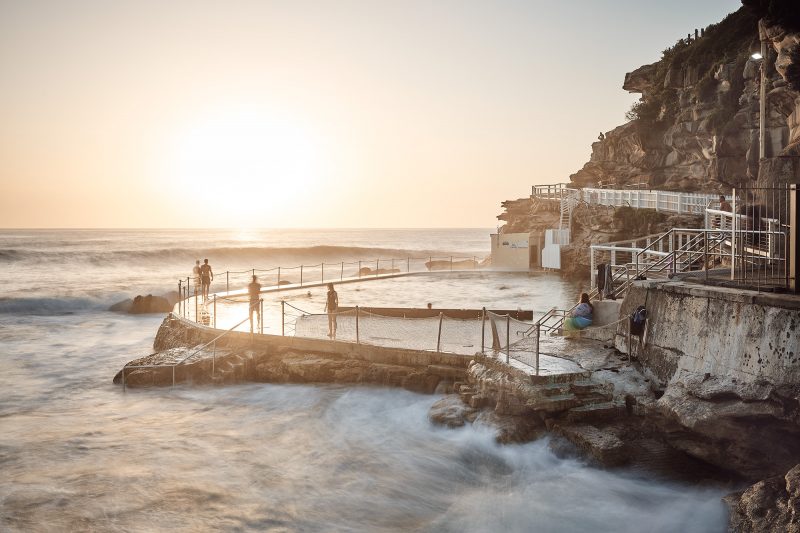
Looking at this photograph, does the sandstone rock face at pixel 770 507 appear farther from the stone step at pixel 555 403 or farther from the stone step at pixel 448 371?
the stone step at pixel 448 371

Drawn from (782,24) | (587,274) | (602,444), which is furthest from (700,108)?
(602,444)

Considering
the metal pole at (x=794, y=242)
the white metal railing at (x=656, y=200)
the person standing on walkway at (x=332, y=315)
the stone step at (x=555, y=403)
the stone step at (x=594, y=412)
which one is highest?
the white metal railing at (x=656, y=200)

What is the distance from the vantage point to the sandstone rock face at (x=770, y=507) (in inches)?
274

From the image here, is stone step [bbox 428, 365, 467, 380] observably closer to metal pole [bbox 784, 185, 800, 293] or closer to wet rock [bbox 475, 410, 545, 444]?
wet rock [bbox 475, 410, 545, 444]

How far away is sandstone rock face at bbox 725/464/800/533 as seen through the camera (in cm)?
696

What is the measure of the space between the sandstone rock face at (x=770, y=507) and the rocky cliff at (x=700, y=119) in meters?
20.7

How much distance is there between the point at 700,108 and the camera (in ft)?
122

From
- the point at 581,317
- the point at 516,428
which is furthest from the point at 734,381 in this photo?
the point at 581,317

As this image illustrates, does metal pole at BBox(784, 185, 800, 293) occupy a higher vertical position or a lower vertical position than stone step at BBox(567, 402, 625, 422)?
higher

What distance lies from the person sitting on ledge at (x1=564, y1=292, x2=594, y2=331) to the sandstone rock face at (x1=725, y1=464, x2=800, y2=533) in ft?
19.7

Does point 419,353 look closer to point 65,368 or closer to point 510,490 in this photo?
point 510,490

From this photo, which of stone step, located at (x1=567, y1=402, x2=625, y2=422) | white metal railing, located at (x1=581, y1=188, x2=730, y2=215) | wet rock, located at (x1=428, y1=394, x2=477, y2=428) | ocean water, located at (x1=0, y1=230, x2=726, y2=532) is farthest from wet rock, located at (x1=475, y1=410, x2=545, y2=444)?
white metal railing, located at (x1=581, y1=188, x2=730, y2=215)

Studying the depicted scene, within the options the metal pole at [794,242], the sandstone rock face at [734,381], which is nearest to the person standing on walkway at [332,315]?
the sandstone rock face at [734,381]

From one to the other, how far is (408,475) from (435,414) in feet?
5.72
